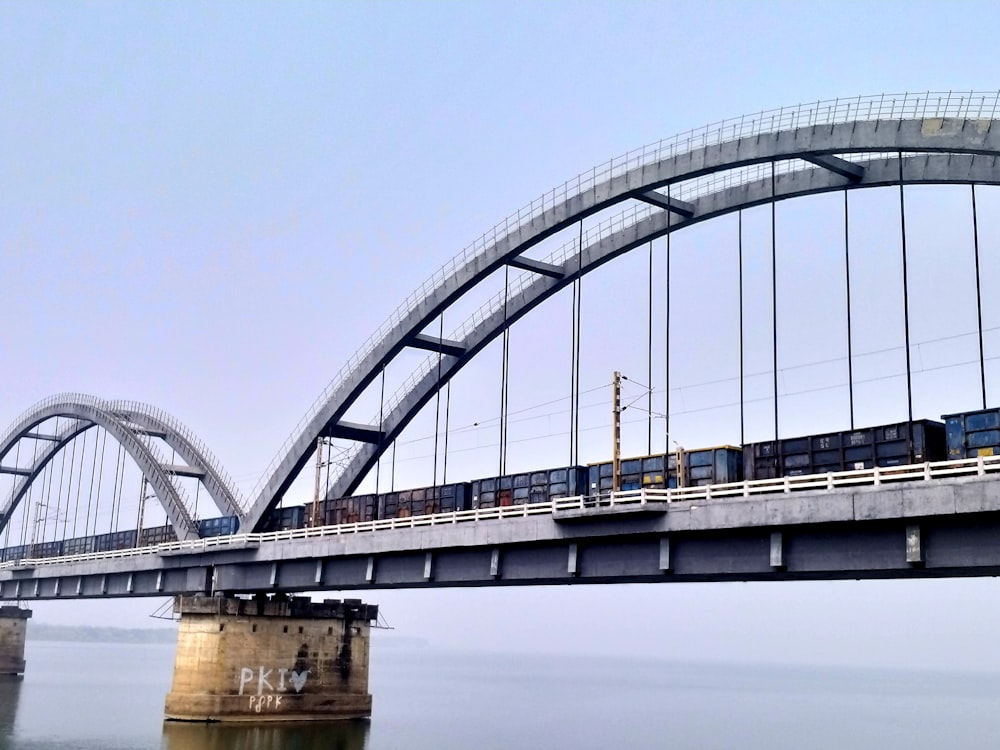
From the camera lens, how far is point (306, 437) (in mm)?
65812

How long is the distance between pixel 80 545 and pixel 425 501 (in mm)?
63028

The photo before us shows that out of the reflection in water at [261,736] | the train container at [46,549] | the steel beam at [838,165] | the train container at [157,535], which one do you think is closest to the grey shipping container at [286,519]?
the reflection in water at [261,736]

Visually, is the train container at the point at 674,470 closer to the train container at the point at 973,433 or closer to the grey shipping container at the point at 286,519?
the train container at the point at 973,433

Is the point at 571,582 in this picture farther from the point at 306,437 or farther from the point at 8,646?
the point at 8,646

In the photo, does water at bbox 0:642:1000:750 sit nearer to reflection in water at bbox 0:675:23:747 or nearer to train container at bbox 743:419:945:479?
reflection in water at bbox 0:675:23:747

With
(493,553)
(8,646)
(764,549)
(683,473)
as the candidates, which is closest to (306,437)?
(493,553)

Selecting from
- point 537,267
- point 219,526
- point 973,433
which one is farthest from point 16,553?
point 973,433

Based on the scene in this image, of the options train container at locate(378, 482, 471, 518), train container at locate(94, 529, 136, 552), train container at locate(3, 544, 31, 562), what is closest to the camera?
train container at locate(378, 482, 471, 518)

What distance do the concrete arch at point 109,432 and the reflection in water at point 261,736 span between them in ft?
60.3

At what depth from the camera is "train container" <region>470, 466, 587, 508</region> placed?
4725cm

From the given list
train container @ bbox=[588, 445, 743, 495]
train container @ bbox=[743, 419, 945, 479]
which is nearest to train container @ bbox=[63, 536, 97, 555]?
train container @ bbox=[588, 445, 743, 495]

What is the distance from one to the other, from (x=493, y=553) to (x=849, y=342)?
1623cm

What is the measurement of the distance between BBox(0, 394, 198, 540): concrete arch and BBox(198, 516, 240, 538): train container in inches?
89.3

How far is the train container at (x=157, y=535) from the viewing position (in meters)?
84.2
